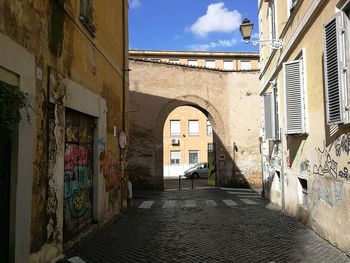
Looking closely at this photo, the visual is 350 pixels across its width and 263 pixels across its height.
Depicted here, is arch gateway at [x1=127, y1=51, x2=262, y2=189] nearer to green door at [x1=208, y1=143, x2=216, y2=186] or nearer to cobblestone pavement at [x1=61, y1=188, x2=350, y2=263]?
green door at [x1=208, y1=143, x2=216, y2=186]

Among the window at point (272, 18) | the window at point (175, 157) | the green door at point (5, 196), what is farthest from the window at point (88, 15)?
the window at point (175, 157)

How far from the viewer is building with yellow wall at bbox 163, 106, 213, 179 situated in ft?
135

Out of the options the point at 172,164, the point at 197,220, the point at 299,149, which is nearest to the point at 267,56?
the point at 299,149

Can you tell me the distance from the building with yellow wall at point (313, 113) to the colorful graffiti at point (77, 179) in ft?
14.5

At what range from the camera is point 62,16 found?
7102 millimetres

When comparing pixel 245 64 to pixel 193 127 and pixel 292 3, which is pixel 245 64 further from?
pixel 292 3

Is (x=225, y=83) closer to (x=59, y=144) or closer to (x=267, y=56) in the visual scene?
(x=267, y=56)

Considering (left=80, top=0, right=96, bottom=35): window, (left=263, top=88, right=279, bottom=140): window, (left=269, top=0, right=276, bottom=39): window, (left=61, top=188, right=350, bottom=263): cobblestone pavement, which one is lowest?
(left=61, top=188, right=350, bottom=263): cobblestone pavement

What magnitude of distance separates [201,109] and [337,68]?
1619 cm

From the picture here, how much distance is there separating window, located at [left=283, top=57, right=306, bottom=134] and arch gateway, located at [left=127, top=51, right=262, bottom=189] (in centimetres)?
1235

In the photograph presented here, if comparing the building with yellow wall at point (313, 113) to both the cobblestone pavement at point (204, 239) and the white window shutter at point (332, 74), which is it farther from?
the cobblestone pavement at point (204, 239)

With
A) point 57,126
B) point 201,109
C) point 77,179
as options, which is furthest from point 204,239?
point 201,109

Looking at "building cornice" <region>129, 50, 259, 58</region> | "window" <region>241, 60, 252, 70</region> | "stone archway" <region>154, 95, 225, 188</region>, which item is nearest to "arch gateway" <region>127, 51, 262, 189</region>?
"stone archway" <region>154, 95, 225, 188</region>

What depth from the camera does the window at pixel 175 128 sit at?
135ft
